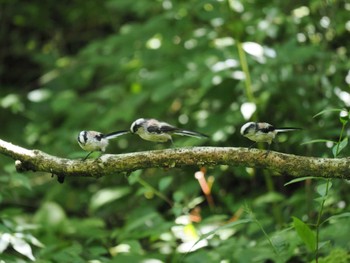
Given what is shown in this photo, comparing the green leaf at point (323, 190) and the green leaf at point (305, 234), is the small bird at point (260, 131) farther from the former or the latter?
the green leaf at point (305, 234)

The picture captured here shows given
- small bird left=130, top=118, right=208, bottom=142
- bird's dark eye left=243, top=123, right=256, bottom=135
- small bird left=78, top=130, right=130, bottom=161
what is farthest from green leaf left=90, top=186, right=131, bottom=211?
bird's dark eye left=243, top=123, right=256, bottom=135

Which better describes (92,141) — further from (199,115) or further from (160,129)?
(199,115)

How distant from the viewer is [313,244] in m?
2.79

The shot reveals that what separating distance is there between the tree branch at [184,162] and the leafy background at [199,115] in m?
0.38

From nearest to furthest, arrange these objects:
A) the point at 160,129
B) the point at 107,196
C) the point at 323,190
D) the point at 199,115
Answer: the point at 323,190
the point at 160,129
the point at 107,196
the point at 199,115

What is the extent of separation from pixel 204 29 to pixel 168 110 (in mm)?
1078

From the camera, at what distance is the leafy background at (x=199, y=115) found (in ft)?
14.9

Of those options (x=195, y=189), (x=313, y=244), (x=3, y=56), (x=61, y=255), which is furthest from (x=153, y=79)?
(x=3, y=56)

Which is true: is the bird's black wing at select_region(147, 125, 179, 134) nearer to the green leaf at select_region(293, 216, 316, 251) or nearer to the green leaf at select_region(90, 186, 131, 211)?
the green leaf at select_region(293, 216, 316, 251)

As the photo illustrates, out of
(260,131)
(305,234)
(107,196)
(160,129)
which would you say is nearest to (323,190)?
(305,234)

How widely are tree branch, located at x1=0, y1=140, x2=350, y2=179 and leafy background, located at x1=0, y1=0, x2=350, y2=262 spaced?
38 centimetres

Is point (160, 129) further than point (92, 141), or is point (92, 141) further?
point (160, 129)

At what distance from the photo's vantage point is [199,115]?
6.07 metres

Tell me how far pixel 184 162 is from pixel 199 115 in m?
2.76
